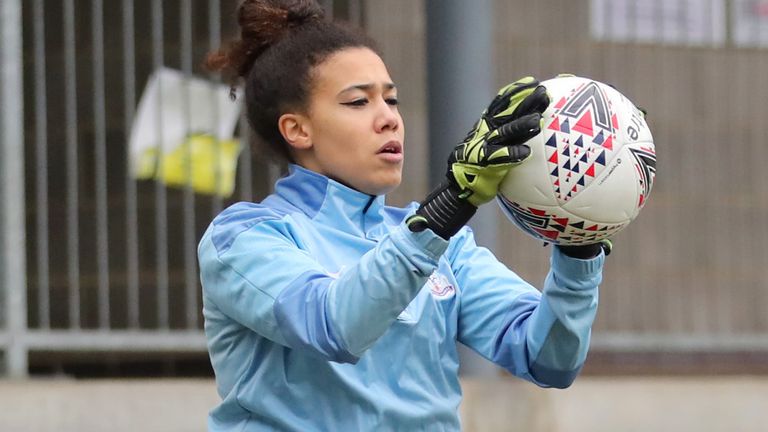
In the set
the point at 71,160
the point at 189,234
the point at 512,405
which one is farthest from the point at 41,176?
the point at 512,405

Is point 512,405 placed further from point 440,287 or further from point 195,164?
point 440,287

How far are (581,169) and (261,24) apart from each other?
0.90m

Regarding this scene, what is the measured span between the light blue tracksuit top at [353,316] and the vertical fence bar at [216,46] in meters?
2.78

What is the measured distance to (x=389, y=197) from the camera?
677 cm

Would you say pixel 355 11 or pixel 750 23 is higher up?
pixel 355 11

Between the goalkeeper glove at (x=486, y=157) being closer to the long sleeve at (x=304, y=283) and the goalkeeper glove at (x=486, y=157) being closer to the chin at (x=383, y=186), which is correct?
the long sleeve at (x=304, y=283)

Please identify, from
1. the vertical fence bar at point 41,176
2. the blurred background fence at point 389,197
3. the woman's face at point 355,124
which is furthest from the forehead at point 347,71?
the vertical fence bar at point 41,176

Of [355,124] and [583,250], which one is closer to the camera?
[583,250]

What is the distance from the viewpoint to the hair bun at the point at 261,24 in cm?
378

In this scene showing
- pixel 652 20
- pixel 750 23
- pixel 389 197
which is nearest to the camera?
pixel 389 197

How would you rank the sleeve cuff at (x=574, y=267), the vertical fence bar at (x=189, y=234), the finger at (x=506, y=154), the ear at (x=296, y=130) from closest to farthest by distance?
the finger at (x=506, y=154)
the sleeve cuff at (x=574, y=267)
the ear at (x=296, y=130)
the vertical fence bar at (x=189, y=234)

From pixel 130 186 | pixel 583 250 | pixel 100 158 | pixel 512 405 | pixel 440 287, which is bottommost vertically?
pixel 512 405

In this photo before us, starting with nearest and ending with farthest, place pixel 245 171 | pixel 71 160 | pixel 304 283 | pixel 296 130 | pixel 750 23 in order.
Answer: pixel 304 283, pixel 296 130, pixel 71 160, pixel 245 171, pixel 750 23

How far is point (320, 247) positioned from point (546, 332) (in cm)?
50
